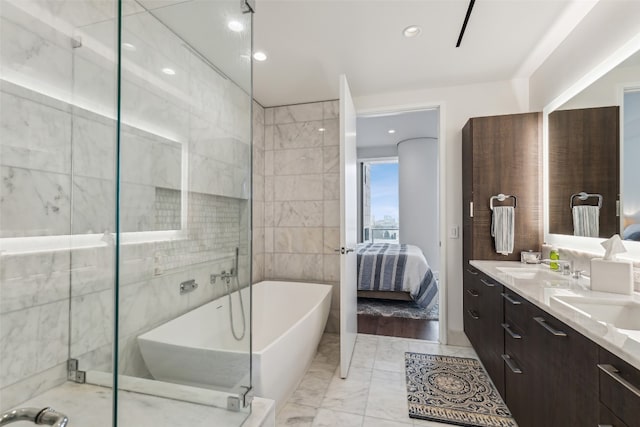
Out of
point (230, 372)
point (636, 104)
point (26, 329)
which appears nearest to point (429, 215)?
point (636, 104)

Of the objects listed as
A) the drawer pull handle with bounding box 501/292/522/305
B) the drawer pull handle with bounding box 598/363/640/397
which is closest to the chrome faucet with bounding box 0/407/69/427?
the drawer pull handle with bounding box 598/363/640/397

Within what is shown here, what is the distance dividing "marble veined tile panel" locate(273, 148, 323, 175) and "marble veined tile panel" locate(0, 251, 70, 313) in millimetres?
2222

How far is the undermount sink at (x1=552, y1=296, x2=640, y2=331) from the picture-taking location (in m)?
1.25

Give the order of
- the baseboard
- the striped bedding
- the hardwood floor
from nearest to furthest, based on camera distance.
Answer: the baseboard < the hardwood floor < the striped bedding

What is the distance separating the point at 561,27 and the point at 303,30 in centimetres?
173

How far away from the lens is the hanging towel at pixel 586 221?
1.87 m

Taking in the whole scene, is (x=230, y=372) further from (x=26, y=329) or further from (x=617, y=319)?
(x=617, y=319)

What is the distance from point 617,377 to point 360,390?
154 cm

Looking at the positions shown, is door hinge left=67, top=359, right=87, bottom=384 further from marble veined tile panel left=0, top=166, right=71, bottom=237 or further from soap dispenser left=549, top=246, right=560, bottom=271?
soap dispenser left=549, top=246, right=560, bottom=271

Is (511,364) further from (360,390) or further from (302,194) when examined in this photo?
(302,194)

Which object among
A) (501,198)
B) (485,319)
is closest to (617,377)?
(485,319)

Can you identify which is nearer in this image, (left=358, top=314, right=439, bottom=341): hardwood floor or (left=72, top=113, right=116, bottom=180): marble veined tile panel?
(left=72, top=113, right=116, bottom=180): marble veined tile panel

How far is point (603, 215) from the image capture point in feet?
5.90

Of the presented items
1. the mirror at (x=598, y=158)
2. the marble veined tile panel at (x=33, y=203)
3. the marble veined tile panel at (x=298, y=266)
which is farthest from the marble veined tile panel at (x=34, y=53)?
the mirror at (x=598, y=158)
